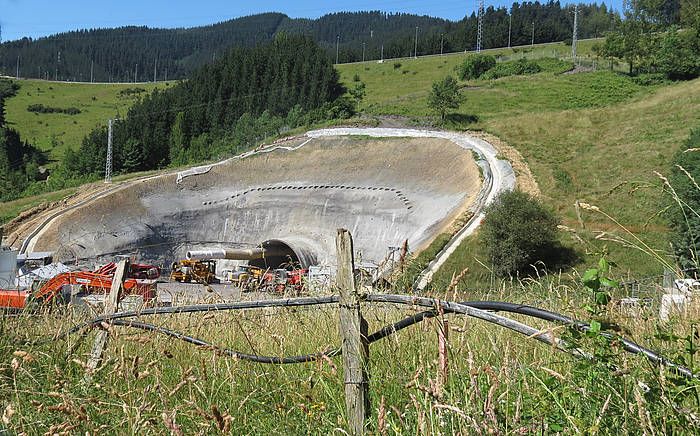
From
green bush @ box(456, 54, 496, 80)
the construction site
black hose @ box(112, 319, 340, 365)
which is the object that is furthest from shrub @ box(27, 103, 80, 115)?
black hose @ box(112, 319, 340, 365)

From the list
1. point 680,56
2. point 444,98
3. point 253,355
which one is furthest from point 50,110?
point 253,355

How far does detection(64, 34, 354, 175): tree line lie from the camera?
7375 centimetres

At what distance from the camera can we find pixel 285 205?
4241cm

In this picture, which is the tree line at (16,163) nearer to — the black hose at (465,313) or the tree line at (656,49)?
the tree line at (656,49)

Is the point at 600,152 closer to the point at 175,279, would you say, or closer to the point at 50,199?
the point at 175,279

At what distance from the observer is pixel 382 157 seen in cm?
4362

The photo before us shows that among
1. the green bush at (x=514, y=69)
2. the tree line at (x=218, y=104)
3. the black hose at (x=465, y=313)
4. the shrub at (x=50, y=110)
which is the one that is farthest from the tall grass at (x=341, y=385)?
the shrub at (x=50, y=110)

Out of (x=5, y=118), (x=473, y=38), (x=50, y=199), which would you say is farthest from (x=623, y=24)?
(x=5, y=118)

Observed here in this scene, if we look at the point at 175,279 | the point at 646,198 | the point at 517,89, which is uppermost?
the point at 517,89

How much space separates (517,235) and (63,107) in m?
106

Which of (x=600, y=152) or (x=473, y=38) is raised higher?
(x=473, y=38)

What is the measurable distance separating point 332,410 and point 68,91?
138 meters

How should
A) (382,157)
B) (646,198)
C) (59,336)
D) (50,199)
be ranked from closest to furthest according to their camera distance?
1. (59,336)
2. (646,198)
3. (382,157)
4. (50,199)

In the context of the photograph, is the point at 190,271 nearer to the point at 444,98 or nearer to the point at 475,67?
the point at 444,98
